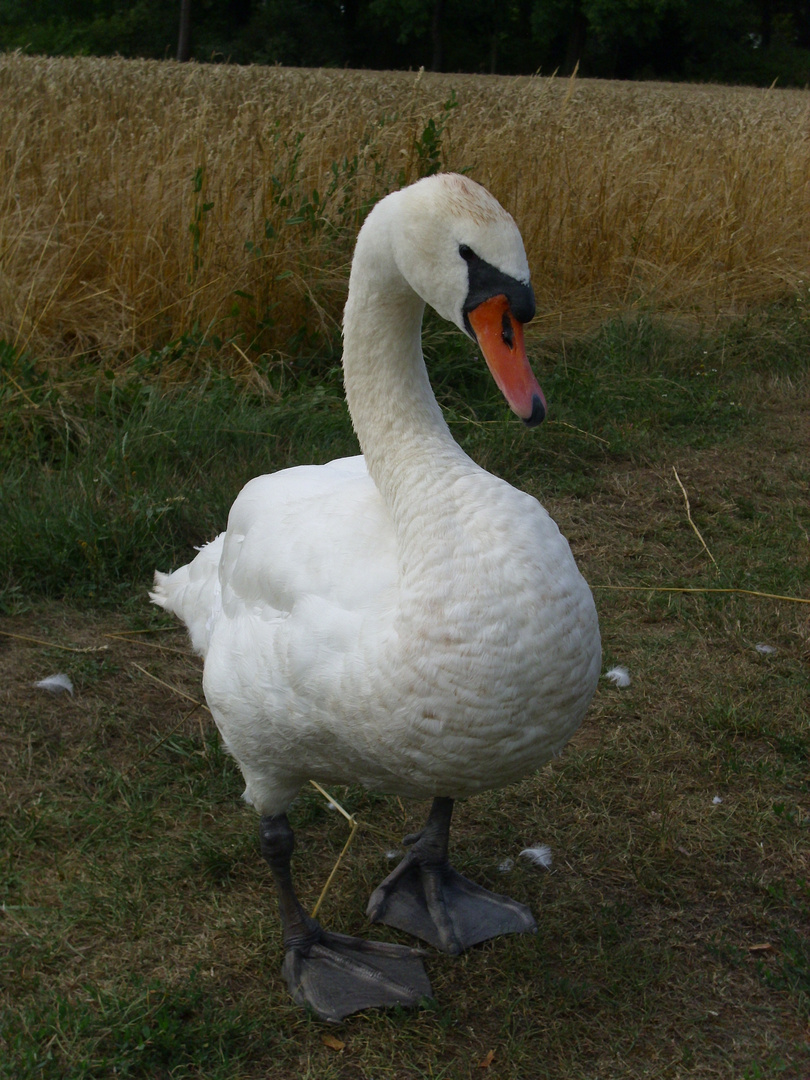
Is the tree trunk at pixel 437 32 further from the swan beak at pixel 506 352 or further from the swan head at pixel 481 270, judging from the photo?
the swan beak at pixel 506 352

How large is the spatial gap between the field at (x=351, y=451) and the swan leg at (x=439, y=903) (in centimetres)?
6

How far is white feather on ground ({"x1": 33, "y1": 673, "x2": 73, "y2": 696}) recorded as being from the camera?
3.48 m

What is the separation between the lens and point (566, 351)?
6090 mm

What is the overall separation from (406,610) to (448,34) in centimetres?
4648

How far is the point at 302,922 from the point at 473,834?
0.66 m

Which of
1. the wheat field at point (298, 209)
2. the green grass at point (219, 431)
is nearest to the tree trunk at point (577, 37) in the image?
the wheat field at point (298, 209)

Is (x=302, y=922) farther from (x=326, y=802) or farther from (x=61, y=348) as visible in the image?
(x=61, y=348)

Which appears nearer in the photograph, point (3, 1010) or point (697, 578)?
point (3, 1010)

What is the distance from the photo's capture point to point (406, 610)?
1.95m

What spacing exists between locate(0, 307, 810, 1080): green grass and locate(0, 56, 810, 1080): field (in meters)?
0.01

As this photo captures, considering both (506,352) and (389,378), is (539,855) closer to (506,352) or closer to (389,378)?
(389,378)

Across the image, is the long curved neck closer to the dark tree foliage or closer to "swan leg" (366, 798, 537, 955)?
"swan leg" (366, 798, 537, 955)

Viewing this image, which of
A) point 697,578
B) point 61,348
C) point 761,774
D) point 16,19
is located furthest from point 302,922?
point 16,19

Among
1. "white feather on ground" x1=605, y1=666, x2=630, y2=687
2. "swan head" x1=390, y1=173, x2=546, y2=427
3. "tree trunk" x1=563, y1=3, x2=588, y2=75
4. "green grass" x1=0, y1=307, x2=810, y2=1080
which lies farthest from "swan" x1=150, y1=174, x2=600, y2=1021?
"tree trunk" x1=563, y1=3, x2=588, y2=75
